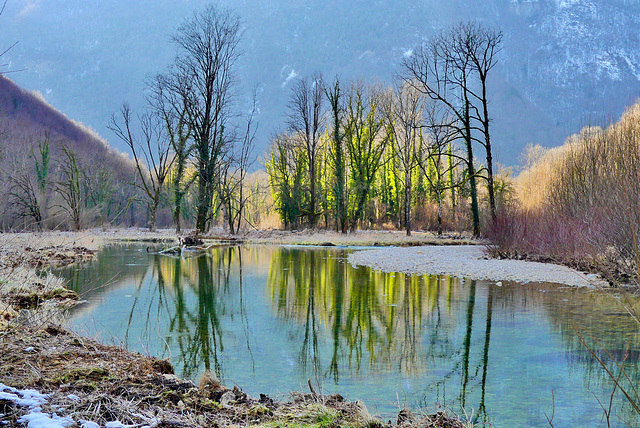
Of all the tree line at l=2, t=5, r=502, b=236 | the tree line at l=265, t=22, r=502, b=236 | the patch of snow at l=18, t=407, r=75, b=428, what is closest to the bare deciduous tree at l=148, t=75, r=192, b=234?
the tree line at l=2, t=5, r=502, b=236

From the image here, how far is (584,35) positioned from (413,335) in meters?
207

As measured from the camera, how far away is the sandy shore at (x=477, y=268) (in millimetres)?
12624

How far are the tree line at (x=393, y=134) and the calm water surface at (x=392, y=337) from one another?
40.3ft

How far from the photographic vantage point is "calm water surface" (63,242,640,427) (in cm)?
477

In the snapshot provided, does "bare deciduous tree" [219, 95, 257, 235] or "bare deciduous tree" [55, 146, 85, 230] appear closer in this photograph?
"bare deciduous tree" [55, 146, 85, 230]

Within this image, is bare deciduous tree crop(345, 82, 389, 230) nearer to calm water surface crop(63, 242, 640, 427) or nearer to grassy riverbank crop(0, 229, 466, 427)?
calm water surface crop(63, 242, 640, 427)

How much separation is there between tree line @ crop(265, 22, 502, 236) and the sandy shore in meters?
5.16

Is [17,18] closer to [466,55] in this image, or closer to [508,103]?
[508,103]

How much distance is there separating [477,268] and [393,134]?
26677mm

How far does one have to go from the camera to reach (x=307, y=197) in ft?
158

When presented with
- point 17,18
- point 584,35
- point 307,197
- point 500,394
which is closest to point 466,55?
point 500,394

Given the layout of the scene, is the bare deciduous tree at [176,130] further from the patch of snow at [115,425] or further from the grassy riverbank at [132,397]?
the patch of snow at [115,425]

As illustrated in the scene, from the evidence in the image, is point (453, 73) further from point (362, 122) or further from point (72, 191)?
point (72, 191)

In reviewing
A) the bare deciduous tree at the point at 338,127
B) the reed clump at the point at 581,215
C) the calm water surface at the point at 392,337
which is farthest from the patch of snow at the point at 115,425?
the bare deciduous tree at the point at 338,127
